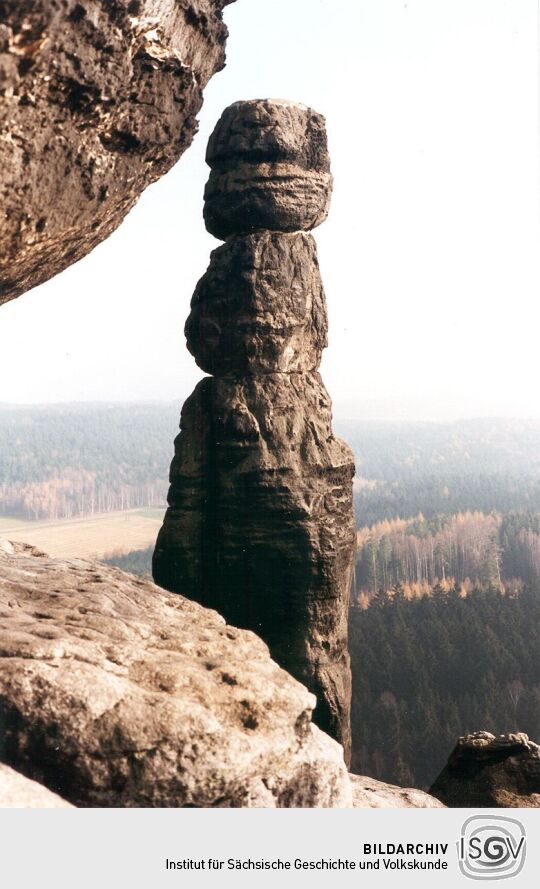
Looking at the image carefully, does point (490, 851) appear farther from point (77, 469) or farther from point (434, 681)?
point (77, 469)

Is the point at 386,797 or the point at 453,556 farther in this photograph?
the point at 453,556

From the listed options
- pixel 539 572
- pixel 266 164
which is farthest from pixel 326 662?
pixel 539 572

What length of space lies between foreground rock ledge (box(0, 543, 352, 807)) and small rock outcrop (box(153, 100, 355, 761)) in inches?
221

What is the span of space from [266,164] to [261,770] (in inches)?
428

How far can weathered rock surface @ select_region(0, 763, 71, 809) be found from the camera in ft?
20.1

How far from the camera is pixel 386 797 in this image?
39.9 feet

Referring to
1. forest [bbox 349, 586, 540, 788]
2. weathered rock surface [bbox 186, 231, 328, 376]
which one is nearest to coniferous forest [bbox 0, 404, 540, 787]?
forest [bbox 349, 586, 540, 788]

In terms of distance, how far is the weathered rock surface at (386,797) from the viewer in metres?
11.5

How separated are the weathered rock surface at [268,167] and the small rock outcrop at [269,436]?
2 centimetres

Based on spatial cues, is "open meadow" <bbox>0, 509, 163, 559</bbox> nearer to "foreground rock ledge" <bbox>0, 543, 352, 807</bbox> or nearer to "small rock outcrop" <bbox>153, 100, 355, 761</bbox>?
"small rock outcrop" <bbox>153, 100, 355, 761</bbox>

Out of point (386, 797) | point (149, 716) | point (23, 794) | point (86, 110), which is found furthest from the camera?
point (386, 797)

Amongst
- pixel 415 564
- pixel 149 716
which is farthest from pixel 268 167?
pixel 415 564

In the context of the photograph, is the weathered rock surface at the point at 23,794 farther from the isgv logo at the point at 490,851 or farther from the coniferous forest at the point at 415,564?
the coniferous forest at the point at 415,564

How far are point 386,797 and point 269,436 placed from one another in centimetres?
603
